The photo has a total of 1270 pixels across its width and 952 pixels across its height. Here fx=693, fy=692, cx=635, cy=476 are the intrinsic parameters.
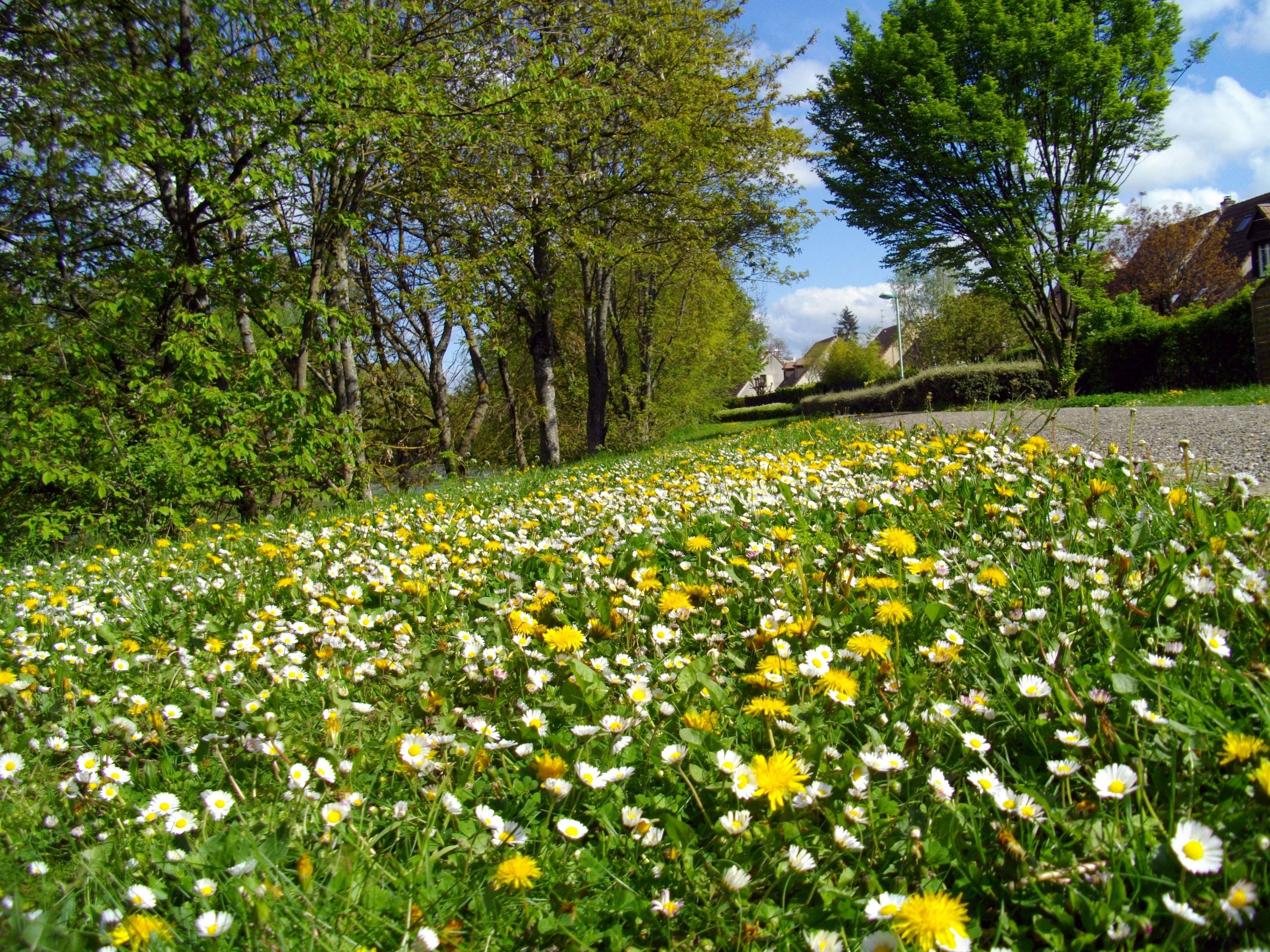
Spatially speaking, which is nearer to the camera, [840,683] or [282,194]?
[840,683]

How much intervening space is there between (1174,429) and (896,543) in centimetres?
601

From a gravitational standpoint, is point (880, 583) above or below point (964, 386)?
below

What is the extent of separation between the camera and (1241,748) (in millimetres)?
1128

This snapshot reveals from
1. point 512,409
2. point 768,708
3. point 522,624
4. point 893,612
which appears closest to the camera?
point 768,708

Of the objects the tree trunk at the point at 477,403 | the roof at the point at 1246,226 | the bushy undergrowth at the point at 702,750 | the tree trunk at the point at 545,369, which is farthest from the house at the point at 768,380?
the bushy undergrowth at the point at 702,750

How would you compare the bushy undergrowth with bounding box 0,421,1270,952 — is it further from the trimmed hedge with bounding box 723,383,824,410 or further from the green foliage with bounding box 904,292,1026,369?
the trimmed hedge with bounding box 723,383,824,410

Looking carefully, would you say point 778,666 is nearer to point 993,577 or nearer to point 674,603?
point 674,603

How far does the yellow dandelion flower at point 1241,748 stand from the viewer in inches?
44.3

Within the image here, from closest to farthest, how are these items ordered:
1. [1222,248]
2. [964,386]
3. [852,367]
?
[964,386], [1222,248], [852,367]

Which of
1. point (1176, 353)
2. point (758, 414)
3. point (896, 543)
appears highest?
point (1176, 353)

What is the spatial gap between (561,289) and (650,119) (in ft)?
23.1

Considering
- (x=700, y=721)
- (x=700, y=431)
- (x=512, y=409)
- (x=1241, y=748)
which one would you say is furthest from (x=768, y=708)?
(x=700, y=431)

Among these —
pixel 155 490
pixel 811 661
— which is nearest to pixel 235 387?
pixel 155 490

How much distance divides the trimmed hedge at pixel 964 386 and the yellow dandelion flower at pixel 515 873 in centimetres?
1532
